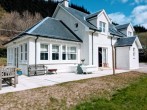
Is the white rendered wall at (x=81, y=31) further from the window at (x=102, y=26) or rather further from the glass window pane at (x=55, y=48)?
the glass window pane at (x=55, y=48)

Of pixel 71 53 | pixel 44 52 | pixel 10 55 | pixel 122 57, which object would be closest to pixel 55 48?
pixel 44 52

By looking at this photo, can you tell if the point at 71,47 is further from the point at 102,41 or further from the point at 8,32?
the point at 8,32

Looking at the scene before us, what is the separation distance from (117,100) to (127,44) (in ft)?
46.8

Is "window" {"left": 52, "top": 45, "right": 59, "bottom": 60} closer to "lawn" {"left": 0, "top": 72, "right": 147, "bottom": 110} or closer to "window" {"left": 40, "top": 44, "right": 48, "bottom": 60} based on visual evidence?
"window" {"left": 40, "top": 44, "right": 48, "bottom": 60}

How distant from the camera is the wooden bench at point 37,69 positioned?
44.1ft

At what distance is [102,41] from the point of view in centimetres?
1966

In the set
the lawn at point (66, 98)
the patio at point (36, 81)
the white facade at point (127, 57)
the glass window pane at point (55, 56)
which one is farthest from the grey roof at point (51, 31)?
the lawn at point (66, 98)

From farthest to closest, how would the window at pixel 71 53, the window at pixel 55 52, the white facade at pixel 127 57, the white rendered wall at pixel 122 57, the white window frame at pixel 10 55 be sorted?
the white rendered wall at pixel 122 57 → the white facade at pixel 127 57 → the white window frame at pixel 10 55 → the window at pixel 71 53 → the window at pixel 55 52

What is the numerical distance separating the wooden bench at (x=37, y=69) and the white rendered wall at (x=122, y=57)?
10944 millimetres

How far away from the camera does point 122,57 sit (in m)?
20.7

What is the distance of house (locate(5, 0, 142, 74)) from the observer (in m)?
14.6

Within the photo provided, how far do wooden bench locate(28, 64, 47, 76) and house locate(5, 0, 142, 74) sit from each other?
0.42 meters

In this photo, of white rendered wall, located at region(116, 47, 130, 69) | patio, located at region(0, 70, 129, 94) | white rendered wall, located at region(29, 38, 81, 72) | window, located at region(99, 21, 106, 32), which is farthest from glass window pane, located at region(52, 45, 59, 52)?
white rendered wall, located at region(116, 47, 130, 69)

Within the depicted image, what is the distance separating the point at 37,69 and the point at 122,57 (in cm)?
1192
